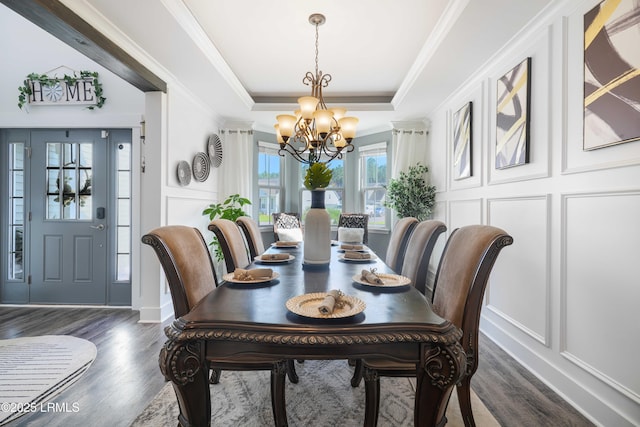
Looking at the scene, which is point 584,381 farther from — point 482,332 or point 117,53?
point 117,53

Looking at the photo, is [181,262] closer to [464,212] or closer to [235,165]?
[464,212]

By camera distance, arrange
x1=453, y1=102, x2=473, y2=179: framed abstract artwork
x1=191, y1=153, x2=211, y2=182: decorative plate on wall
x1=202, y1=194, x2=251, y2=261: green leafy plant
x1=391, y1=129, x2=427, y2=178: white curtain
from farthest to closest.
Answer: x1=391, y1=129, x2=427, y2=178: white curtain → x1=202, y1=194, x2=251, y2=261: green leafy plant → x1=191, y1=153, x2=211, y2=182: decorative plate on wall → x1=453, y1=102, x2=473, y2=179: framed abstract artwork

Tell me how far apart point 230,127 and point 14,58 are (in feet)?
8.21

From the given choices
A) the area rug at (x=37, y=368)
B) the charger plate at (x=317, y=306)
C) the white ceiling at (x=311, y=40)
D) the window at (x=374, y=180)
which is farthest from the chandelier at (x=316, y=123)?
the window at (x=374, y=180)

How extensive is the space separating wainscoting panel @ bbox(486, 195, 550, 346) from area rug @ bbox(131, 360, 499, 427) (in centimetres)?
81

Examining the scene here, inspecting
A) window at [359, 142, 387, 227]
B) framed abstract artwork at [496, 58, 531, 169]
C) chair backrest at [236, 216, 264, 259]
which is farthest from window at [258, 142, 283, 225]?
framed abstract artwork at [496, 58, 531, 169]

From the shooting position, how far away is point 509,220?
2.62 meters

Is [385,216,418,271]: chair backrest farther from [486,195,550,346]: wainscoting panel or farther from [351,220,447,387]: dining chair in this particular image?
[486,195,550,346]: wainscoting panel

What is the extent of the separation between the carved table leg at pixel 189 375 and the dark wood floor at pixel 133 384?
3.20 ft

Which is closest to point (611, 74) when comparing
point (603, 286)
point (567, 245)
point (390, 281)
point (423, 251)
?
point (567, 245)

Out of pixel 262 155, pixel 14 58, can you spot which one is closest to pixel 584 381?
pixel 262 155

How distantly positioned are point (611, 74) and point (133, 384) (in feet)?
10.8

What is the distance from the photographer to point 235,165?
195 inches

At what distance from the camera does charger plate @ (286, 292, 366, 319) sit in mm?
1011
